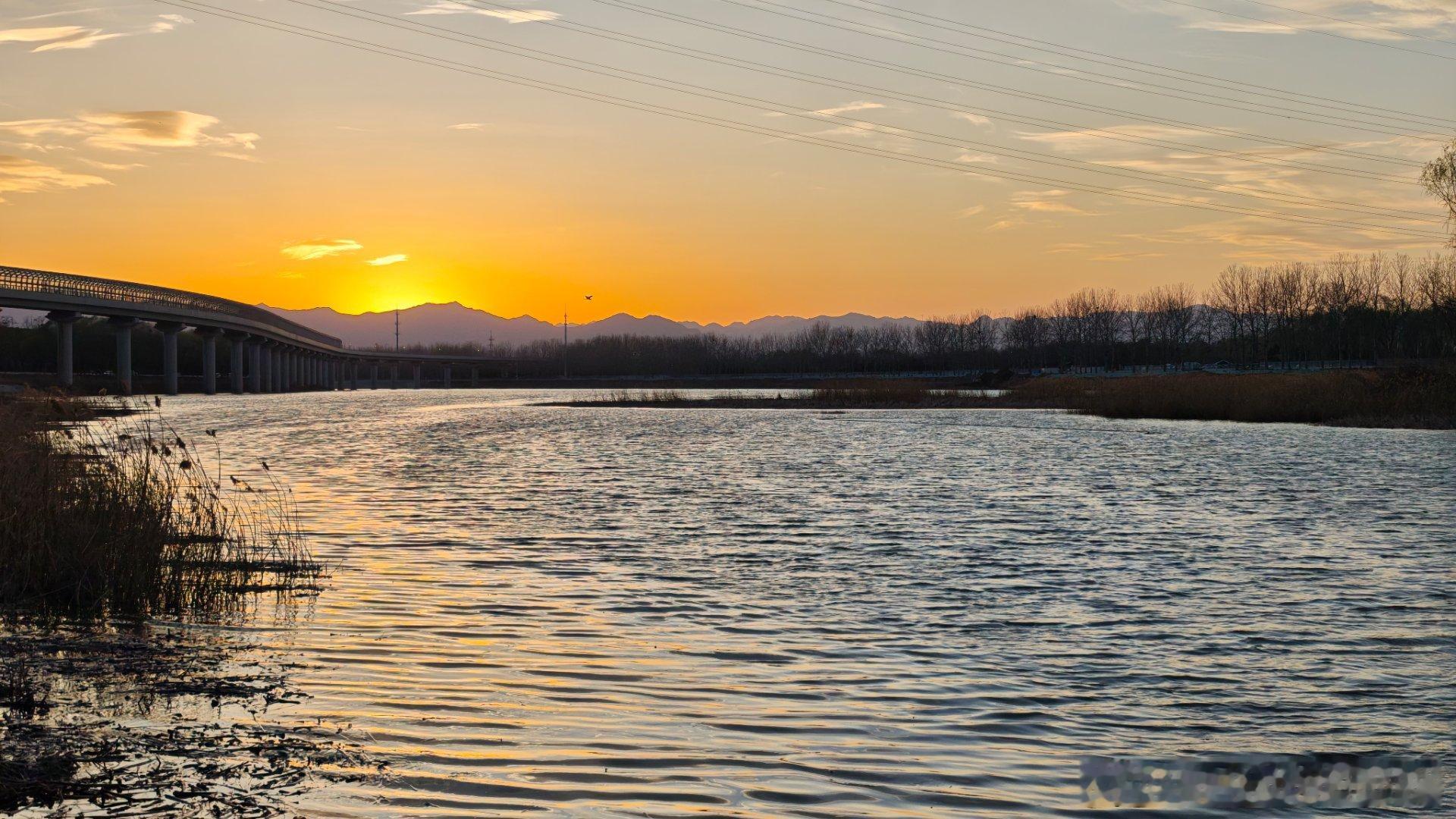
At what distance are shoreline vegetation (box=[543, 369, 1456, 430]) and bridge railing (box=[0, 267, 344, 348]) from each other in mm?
52040

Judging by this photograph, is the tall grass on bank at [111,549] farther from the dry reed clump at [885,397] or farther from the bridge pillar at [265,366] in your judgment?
the bridge pillar at [265,366]

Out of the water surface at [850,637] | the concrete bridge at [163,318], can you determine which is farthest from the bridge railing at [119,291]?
the water surface at [850,637]

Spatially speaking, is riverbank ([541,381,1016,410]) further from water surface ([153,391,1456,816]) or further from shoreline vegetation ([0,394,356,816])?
shoreline vegetation ([0,394,356,816])

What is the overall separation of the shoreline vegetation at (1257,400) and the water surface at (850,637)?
102 feet

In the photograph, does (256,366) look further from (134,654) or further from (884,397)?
(134,654)

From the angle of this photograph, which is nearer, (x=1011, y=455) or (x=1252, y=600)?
(x=1252, y=600)

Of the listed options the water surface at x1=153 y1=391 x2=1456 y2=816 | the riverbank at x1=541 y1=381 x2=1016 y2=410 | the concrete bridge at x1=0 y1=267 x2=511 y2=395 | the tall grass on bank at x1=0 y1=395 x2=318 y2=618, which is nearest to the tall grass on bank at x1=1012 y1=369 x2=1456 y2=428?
the riverbank at x1=541 y1=381 x2=1016 y2=410

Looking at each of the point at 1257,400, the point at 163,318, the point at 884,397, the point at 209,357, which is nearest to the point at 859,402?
the point at 884,397

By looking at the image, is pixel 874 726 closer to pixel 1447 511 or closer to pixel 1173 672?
pixel 1173 672

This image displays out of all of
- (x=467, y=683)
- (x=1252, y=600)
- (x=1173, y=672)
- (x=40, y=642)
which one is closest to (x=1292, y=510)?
(x=1252, y=600)

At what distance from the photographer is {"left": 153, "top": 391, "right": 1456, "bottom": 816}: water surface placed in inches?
270

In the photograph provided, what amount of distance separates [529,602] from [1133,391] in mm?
63407

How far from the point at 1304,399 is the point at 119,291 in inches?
3726

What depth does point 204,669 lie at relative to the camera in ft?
29.9
